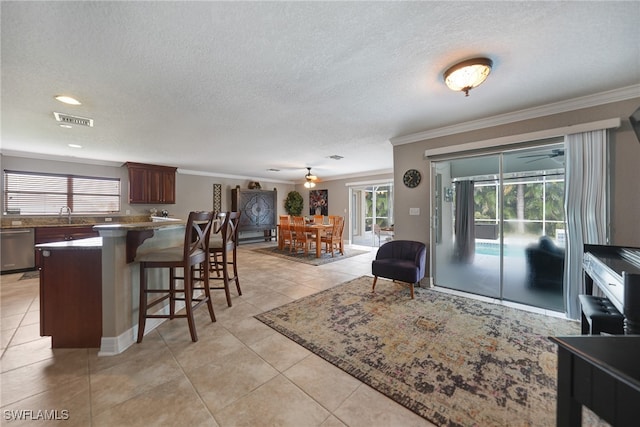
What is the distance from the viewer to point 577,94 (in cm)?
231

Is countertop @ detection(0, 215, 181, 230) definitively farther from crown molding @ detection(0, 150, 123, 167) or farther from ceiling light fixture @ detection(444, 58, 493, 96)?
ceiling light fixture @ detection(444, 58, 493, 96)

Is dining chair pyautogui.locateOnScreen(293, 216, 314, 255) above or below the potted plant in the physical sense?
below

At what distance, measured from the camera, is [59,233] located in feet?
14.7

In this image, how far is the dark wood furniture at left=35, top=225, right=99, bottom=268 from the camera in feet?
14.2

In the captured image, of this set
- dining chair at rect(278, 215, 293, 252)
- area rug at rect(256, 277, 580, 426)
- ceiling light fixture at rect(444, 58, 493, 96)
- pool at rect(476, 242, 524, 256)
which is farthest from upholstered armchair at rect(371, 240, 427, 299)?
dining chair at rect(278, 215, 293, 252)

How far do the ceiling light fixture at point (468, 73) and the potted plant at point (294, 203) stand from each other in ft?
24.0

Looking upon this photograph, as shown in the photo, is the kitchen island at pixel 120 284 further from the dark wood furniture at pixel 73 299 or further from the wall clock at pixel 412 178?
the wall clock at pixel 412 178

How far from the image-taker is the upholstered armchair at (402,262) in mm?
3035

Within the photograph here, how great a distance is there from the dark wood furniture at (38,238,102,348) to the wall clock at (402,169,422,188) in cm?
379

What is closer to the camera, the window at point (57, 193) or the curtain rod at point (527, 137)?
the curtain rod at point (527, 137)

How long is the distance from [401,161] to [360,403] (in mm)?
3317

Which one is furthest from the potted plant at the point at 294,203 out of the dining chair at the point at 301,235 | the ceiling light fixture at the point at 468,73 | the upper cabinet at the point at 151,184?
the ceiling light fixture at the point at 468,73

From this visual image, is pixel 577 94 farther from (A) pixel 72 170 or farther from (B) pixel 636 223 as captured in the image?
(A) pixel 72 170

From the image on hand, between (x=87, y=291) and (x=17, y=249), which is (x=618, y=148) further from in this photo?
(x=17, y=249)
